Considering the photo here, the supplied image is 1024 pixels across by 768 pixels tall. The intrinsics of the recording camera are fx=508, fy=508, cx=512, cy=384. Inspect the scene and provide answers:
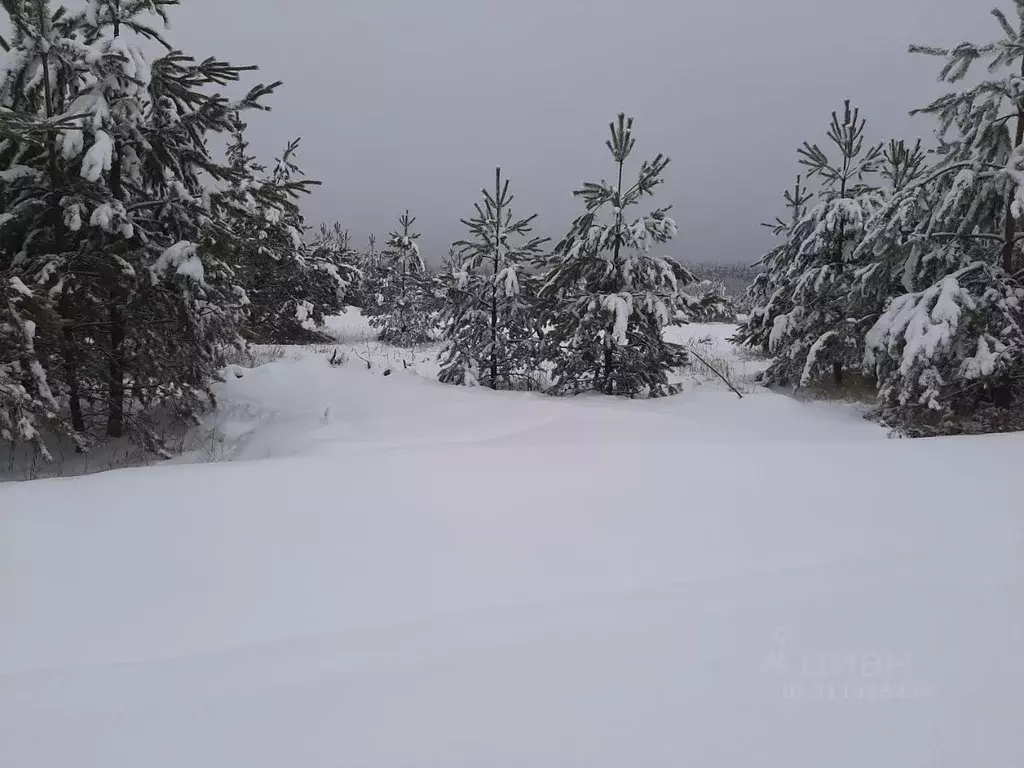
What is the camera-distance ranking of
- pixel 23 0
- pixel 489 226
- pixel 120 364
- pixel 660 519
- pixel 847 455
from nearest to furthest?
1. pixel 660 519
2. pixel 847 455
3. pixel 23 0
4. pixel 120 364
5. pixel 489 226

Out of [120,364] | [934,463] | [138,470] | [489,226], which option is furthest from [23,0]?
[934,463]

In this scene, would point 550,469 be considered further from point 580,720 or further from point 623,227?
point 623,227

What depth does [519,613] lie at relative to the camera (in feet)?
6.18

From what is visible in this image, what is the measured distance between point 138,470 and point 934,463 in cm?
516

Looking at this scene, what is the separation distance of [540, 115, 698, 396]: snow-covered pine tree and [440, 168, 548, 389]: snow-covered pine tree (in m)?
0.68

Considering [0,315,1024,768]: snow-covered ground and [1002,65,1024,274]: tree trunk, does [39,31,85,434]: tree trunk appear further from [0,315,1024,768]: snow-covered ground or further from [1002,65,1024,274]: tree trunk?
[1002,65,1024,274]: tree trunk

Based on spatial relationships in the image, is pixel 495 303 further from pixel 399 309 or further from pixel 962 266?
pixel 399 309

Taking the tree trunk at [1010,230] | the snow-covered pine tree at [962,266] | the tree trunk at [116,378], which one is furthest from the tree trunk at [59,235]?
the tree trunk at [1010,230]

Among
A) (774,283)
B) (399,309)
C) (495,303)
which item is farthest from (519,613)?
(399,309)

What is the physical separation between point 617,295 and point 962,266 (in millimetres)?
4624

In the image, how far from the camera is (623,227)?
26.5 feet

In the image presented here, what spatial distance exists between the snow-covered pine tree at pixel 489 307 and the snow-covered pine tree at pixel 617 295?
2.22ft

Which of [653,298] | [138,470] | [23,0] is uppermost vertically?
[23,0]

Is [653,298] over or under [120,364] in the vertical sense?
over
